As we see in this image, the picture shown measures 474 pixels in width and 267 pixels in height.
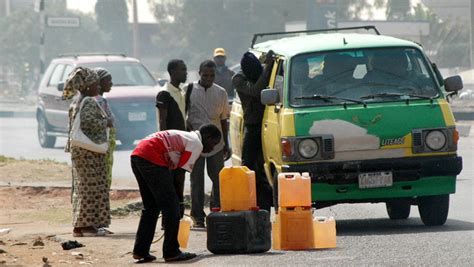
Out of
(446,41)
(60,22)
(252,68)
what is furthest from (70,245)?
(446,41)

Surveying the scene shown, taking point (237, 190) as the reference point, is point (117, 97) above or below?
above

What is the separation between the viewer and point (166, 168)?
37.9 feet

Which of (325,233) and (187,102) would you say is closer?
(325,233)

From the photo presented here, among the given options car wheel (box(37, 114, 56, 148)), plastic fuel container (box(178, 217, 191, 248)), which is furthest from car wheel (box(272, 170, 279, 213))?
car wheel (box(37, 114, 56, 148))

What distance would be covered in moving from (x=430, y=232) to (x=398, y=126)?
1.08 m

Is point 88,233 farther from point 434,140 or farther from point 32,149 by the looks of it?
point 32,149

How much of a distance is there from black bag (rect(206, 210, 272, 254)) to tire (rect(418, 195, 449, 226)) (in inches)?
95.4

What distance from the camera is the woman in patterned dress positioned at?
14188 mm

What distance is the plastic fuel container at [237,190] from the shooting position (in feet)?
39.9

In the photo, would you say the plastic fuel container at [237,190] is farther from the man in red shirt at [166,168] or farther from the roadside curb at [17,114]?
the roadside curb at [17,114]

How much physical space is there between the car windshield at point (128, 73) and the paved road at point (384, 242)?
1250cm

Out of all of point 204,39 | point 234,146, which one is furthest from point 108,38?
point 234,146

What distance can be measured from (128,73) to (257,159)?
15.6 metres

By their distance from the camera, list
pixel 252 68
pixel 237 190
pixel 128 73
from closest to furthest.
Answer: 1. pixel 237 190
2. pixel 252 68
3. pixel 128 73
